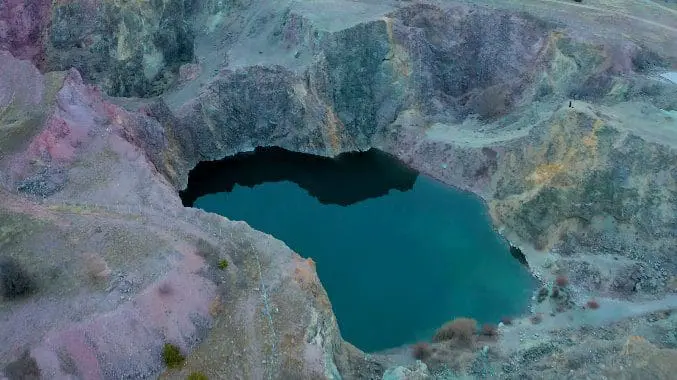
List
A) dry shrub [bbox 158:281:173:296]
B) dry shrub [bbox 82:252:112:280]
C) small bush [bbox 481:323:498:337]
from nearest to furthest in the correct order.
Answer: dry shrub [bbox 158:281:173:296] < dry shrub [bbox 82:252:112:280] < small bush [bbox 481:323:498:337]

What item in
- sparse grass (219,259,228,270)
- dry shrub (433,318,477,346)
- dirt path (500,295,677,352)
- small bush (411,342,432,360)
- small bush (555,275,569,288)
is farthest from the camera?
small bush (555,275,569,288)

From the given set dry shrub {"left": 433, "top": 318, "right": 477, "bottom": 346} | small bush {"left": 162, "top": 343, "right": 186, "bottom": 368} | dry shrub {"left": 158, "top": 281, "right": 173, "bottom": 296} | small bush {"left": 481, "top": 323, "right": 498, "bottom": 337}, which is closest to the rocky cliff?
dry shrub {"left": 158, "top": 281, "right": 173, "bottom": 296}

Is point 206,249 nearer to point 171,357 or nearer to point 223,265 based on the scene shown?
point 223,265

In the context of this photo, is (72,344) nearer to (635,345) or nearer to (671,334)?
(635,345)

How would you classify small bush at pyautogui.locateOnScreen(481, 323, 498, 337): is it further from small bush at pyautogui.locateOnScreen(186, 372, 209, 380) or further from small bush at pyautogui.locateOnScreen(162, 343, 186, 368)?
small bush at pyautogui.locateOnScreen(162, 343, 186, 368)

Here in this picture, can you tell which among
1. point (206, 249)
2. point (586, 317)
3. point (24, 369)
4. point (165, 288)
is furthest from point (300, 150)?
point (24, 369)

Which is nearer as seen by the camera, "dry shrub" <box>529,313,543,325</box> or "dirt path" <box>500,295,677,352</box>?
"dirt path" <box>500,295,677,352</box>

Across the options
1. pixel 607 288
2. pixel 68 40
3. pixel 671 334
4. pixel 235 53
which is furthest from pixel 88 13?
pixel 671 334

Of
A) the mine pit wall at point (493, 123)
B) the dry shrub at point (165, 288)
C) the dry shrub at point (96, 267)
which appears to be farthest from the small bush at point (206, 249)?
the mine pit wall at point (493, 123)
